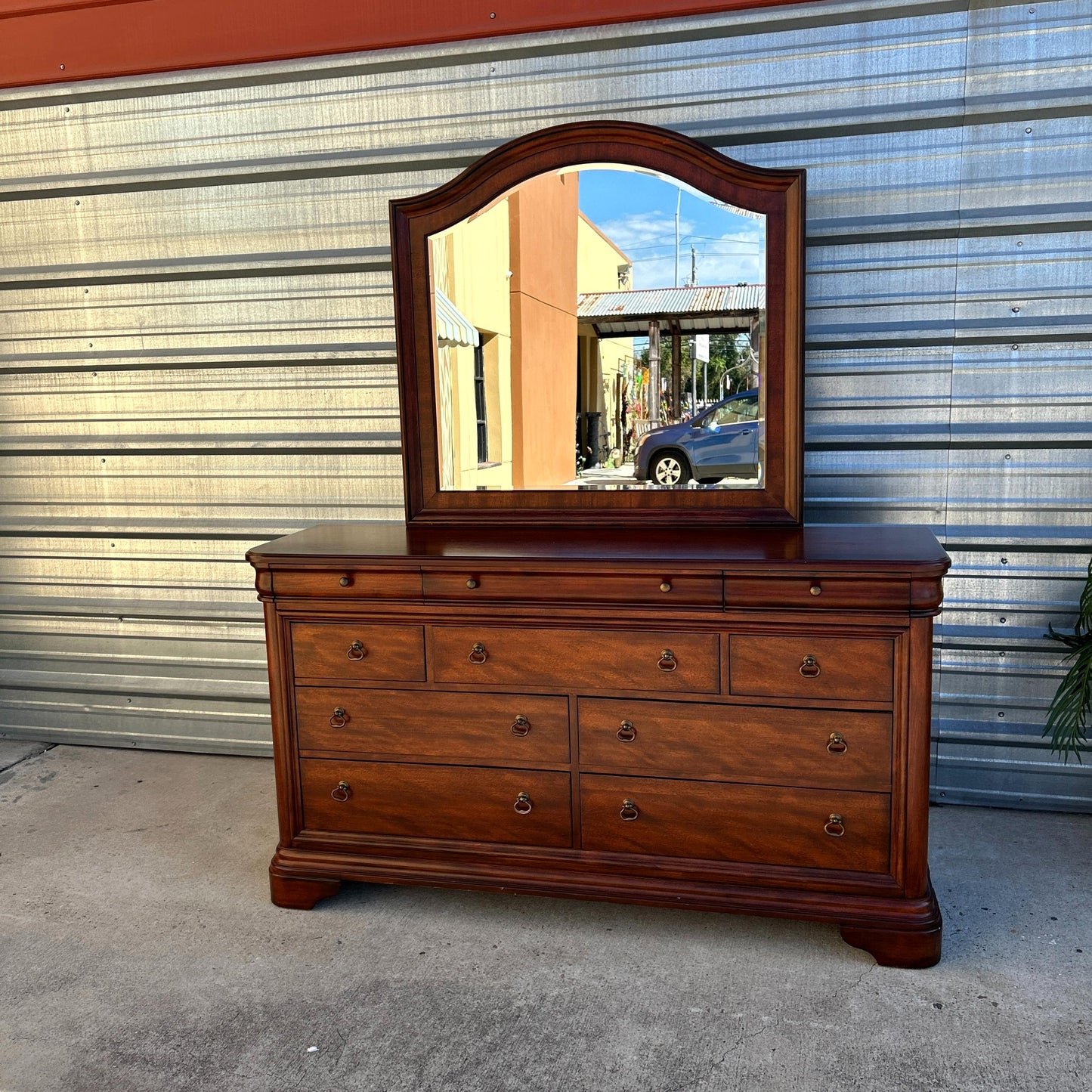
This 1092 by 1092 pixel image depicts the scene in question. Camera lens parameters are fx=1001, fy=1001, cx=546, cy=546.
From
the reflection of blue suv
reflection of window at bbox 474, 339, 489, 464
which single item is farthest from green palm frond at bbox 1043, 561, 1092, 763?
reflection of window at bbox 474, 339, 489, 464

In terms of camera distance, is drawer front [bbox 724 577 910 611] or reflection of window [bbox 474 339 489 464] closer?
drawer front [bbox 724 577 910 611]

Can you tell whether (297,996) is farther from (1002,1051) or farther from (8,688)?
(8,688)

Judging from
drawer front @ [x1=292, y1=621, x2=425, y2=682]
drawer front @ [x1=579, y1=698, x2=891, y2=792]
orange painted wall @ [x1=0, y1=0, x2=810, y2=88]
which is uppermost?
orange painted wall @ [x1=0, y1=0, x2=810, y2=88]

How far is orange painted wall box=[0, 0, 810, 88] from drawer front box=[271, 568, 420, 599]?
227 centimetres

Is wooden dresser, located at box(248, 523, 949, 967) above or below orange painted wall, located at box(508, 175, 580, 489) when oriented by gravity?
below

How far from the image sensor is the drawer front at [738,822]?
2965 millimetres

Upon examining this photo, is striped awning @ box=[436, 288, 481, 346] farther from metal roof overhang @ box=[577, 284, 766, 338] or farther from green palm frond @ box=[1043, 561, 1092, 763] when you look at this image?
green palm frond @ box=[1043, 561, 1092, 763]

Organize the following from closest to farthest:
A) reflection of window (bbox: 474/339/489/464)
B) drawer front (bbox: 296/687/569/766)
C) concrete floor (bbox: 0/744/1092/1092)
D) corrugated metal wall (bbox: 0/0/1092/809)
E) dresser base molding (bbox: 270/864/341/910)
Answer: concrete floor (bbox: 0/744/1092/1092)
drawer front (bbox: 296/687/569/766)
dresser base molding (bbox: 270/864/341/910)
corrugated metal wall (bbox: 0/0/1092/809)
reflection of window (bbox: 474/339/489/464)

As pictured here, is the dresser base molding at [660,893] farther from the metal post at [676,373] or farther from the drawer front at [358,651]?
the metal post at [676,373]

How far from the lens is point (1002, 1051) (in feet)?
8.39

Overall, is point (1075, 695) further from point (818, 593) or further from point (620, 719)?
point (620, 719)

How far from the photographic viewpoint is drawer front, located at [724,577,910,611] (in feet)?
9.29

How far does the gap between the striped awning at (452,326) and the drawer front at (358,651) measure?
1203 millimetres

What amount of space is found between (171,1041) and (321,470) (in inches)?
95.9
